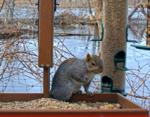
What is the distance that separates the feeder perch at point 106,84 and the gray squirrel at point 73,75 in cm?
30

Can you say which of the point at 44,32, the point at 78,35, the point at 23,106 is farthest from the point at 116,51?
the point at 78,35

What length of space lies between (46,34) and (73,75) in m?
0.55

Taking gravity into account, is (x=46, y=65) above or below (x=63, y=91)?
above

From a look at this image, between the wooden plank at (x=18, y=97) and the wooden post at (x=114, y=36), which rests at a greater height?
the wooden post at (x=114, y=36)

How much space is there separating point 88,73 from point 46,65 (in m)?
0.58

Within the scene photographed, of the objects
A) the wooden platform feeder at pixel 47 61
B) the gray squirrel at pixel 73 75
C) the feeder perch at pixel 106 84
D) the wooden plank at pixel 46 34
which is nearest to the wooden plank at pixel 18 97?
the wooden platform feeder at pixel 47 61

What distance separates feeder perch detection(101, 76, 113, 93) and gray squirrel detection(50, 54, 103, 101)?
0.30 m

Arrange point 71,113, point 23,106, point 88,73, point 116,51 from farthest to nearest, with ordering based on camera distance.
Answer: point 116,51 → point 88,73 → point 23,106 → point 71,113

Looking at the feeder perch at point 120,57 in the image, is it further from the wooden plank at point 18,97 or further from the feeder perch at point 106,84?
the wooden plank at point 18,97

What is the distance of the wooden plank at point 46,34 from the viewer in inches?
74.6

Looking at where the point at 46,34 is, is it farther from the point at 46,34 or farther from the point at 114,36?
the point at 114,36

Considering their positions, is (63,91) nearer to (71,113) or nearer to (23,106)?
(23,106)

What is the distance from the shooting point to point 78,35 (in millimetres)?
7625

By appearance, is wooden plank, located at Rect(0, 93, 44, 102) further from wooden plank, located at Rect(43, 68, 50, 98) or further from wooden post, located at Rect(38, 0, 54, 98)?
wooden post, located at Rect(38, 0, 54, 98)
